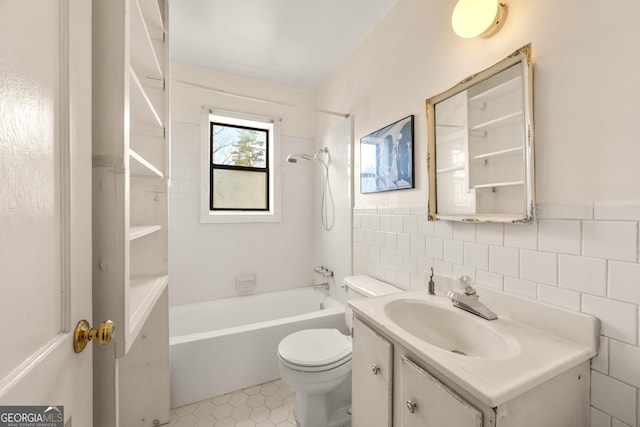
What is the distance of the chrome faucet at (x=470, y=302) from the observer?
0.99 metres

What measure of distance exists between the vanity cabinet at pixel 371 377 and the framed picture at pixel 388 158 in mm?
873

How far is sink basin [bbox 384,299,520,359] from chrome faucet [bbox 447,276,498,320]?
2cm

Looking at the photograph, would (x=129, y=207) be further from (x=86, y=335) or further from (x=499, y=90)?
(x=499, y=90)

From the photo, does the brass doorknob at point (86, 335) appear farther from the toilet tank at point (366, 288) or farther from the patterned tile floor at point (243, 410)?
the patterned tile floor at point (243, 410)

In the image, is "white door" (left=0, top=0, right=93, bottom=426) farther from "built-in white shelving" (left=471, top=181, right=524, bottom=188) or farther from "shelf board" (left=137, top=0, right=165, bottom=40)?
"built-in white shelving" (left=471, top=181, right=524, bottom=188)

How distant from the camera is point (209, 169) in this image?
245cm

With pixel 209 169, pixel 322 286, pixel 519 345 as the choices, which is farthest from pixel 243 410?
pixel 209 169

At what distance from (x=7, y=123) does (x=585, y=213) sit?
132cm

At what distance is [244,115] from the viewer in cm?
251

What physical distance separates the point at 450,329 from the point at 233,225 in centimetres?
204

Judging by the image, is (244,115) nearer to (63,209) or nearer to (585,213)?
(63,209)

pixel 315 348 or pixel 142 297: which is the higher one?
pixel 142 297

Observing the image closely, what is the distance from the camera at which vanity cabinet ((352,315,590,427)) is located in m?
0.64

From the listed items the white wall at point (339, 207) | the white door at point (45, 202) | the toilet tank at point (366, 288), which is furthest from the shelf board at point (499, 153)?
the white door at point (45, 202)
